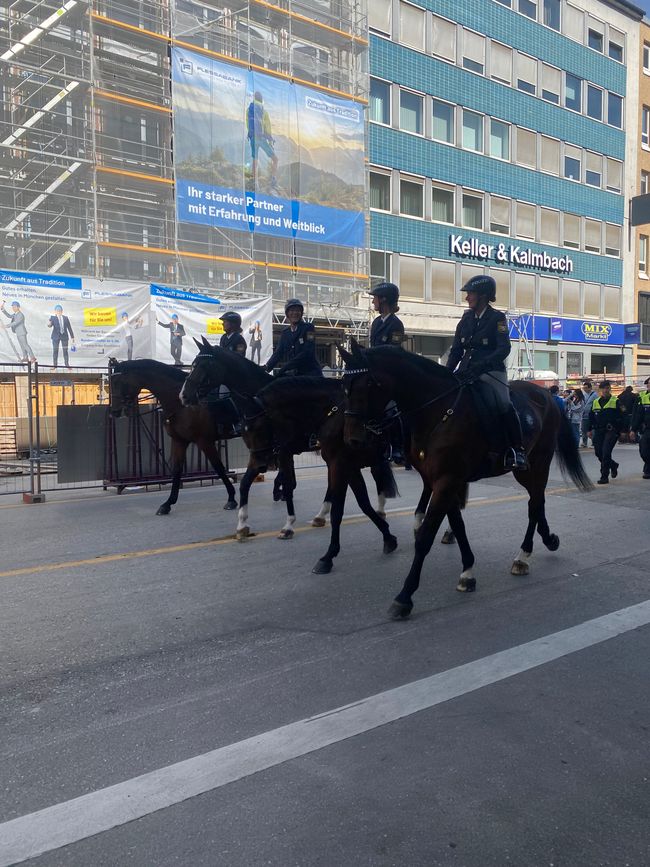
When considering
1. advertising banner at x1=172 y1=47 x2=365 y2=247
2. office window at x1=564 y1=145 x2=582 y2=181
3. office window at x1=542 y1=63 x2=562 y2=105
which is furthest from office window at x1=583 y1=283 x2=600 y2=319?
advertising banner at x1=172 y1=47 x2=365 y2=247

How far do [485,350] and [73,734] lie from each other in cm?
440

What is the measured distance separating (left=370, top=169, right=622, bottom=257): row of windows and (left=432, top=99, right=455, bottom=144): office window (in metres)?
2.15

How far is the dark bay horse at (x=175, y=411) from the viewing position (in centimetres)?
943

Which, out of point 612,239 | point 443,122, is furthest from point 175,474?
point 612,239

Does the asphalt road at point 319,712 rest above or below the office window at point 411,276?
below

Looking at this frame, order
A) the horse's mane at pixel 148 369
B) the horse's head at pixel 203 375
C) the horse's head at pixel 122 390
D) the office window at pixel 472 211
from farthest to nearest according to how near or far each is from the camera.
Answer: the office window at pixel 472 211
the horse's mane at pixel 148 369
the horse's head at pixel 122 390
the horse's head at pixel 203 375

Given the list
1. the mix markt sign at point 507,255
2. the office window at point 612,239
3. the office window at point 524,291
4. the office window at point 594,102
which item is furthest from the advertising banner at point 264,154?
the office window at point 612,239

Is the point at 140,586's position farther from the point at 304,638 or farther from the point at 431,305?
the point at 431,305

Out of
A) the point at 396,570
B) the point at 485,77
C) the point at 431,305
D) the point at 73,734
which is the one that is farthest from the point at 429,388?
the point at 485,77

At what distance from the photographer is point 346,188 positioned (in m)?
25.9

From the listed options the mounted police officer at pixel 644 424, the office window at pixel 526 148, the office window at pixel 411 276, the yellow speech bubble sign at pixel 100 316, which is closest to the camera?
the mounted police officer at pixel 644 424

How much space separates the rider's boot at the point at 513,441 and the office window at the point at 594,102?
130ft

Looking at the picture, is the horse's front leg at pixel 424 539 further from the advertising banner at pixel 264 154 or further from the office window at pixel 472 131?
the office window at pixel 472 131

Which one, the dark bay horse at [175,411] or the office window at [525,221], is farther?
the office window at [525,221]
